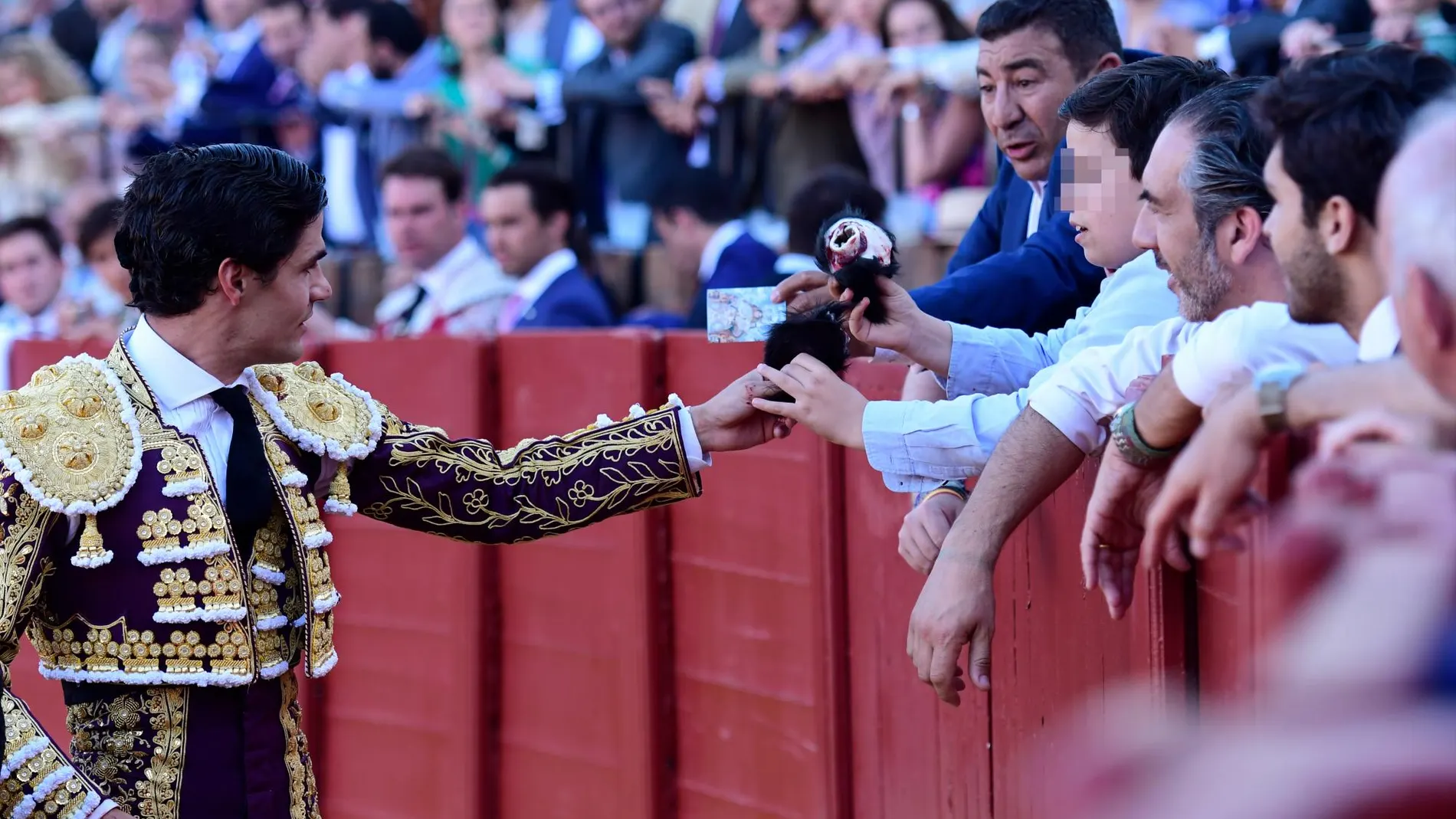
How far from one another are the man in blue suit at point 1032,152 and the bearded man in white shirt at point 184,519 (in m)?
1.19

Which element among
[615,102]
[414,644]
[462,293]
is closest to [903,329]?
[414,644]

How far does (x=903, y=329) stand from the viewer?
113 inches

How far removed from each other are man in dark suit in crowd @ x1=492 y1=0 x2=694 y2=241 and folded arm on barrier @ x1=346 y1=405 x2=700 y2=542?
14.7ft

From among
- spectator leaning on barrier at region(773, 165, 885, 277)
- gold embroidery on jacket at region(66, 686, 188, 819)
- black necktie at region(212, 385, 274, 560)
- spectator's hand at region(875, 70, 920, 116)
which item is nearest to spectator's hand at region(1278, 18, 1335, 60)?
spectator leaning on barrier at region(773, 165, 885, 277)

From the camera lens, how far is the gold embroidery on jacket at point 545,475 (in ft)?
9.68

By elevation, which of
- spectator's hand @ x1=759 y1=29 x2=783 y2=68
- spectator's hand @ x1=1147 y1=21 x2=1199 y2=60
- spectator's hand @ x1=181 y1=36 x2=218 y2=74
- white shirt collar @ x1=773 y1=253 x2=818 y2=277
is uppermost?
spectator's hand @ x1=181 y1=36 x2=218 y2=74

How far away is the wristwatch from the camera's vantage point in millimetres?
1737

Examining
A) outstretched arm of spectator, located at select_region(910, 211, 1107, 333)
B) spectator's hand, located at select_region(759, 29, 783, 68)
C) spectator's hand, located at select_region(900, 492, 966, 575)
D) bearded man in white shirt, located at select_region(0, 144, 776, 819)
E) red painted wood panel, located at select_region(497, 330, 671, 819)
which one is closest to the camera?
bearded man in white shirt, located at select_region(0, 144, 776, 819)

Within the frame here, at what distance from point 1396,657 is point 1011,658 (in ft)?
6.79

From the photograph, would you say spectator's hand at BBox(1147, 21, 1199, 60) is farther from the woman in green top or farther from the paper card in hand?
the woman in green top

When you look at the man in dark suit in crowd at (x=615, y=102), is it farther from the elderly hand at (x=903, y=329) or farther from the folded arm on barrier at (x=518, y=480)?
the elderly hand at (x=903, y=329)

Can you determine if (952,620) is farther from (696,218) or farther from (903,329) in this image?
(696,218)

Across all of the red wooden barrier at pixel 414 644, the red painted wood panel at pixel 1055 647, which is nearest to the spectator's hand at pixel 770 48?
the red wooden barrier at pixel 414 644

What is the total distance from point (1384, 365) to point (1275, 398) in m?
0.14
